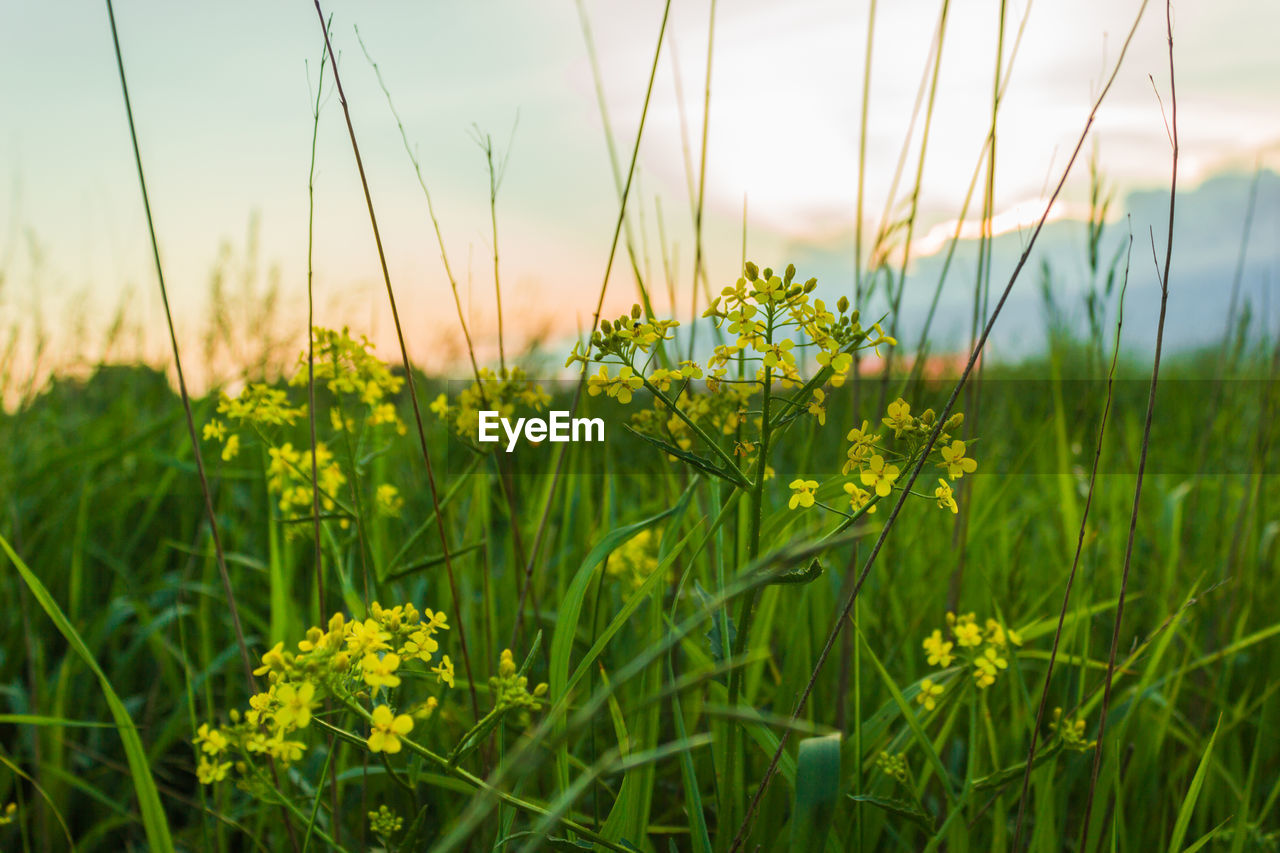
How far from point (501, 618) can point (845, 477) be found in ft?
4.28

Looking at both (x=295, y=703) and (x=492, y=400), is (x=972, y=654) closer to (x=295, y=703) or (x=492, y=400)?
(x=492, y=400)

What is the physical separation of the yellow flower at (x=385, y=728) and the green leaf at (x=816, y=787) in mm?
474

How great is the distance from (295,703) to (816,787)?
0.63 metres

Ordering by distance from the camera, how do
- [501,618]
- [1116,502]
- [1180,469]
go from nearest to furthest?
[501,618]
[1116,502]
[1180,469]

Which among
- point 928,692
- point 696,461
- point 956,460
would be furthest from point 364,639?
point 928,692

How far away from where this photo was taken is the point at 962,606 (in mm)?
2363

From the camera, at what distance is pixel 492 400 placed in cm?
163

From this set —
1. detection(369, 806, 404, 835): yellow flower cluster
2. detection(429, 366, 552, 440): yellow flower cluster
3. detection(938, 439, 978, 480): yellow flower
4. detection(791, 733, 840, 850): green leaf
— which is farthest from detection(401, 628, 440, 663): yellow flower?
detection(938, 439, 978, 480): yellow flower

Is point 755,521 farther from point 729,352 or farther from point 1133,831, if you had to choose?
point 1133,831

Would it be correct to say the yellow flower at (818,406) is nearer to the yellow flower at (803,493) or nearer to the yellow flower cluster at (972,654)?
the yellow flower at (803,493)

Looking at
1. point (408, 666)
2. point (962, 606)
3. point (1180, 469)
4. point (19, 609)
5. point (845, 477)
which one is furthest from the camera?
point (1180, 469)

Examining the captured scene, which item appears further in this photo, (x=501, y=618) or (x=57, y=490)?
(x=57, y=490)

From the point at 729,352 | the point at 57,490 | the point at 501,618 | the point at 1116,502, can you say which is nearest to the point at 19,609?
the point at 57,490

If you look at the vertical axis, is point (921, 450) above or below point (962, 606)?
above
